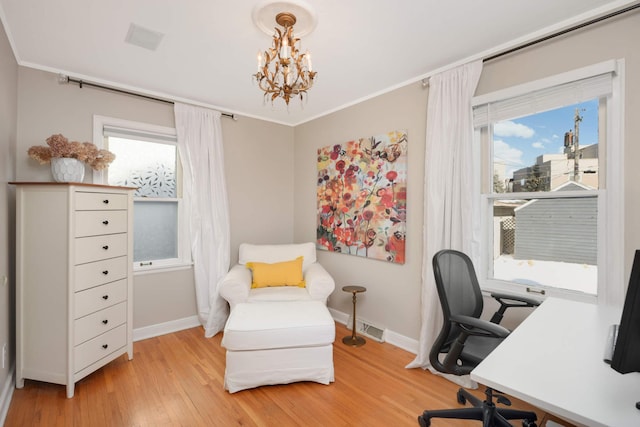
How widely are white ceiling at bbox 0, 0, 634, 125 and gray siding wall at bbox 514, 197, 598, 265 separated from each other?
1126 millimetres

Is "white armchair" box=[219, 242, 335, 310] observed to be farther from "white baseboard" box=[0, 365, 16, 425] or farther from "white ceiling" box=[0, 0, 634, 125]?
"white ceiling" box=[0, 0, 634, 125]

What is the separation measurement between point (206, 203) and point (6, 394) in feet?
6.52

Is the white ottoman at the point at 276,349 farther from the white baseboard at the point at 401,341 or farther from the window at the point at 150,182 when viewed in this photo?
the window at the point at 150,182

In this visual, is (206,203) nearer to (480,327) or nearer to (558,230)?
(480,327)

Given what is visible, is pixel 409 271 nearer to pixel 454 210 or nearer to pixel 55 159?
pixel 454 210

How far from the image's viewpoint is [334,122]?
358 cm

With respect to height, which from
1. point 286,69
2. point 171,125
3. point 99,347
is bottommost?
point 99,347

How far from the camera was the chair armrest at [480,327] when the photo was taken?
4.93 ft

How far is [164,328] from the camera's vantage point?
319cm

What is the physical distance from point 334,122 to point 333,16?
5.57 ft

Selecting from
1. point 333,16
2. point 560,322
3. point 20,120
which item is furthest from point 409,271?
point 20,120

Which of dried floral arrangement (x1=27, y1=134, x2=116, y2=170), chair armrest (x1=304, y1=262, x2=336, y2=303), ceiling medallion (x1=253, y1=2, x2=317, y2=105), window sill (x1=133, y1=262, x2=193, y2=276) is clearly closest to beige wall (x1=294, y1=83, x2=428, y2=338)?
chair armrest (x1=304, y1=262, x2=336, y2=303)

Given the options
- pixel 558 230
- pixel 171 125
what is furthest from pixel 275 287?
pixel 558 230

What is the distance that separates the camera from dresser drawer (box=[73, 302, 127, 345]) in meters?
2.19
